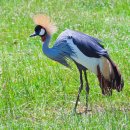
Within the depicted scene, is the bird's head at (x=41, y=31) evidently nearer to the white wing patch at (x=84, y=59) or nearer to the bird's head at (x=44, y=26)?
the bird's head at (x=44, y=26)

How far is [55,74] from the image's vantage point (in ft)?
27.5

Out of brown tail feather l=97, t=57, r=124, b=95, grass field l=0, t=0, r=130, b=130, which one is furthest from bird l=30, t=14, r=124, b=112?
grass field l=0, t=0, r=130, b=130

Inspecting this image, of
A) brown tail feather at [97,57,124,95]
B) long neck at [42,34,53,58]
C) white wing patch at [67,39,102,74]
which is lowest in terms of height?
brown tail feather at [97,57,124,95]

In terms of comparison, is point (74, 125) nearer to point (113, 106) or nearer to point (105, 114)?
point (105, 114)

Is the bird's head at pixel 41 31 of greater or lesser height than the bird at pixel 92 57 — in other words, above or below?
above

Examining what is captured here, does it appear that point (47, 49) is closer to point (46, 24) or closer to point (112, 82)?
point (46, 24)

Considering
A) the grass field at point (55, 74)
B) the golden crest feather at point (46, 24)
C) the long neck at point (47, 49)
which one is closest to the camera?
the grass field at point (55, 74)

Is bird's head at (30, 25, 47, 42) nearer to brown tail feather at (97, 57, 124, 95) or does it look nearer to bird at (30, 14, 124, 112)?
bird at (30, 14, 124, 112)

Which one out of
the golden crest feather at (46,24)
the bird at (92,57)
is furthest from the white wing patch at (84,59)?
the golden crest feather at (46,24)

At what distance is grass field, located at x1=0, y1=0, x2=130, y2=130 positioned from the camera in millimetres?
6836

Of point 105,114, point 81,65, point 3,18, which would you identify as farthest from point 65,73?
point 3,18

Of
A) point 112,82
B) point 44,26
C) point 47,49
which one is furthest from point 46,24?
point 112,82

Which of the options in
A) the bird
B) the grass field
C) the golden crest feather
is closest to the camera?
the grass field

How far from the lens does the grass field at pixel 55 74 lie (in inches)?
269
